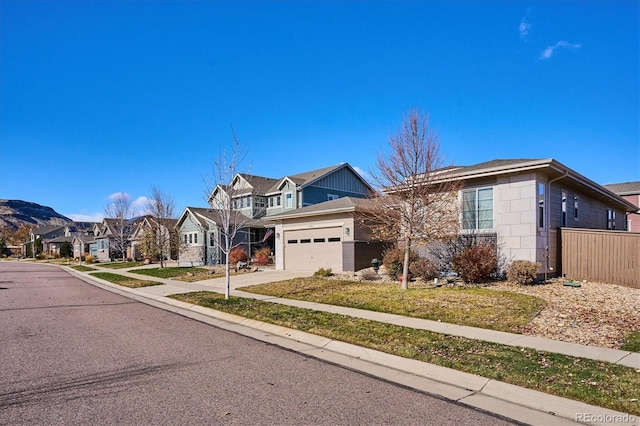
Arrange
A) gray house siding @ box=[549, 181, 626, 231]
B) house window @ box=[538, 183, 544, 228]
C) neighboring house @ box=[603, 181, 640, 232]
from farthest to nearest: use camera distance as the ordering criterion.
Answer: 1. neighboring house @ box=[603, 181, 640, 232]
2. gray house siding @ box=[549, 181, 626, 231]
3. house window @ box=[538, 183, 544, 228]

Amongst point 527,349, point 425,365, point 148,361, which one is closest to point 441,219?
point 527,349

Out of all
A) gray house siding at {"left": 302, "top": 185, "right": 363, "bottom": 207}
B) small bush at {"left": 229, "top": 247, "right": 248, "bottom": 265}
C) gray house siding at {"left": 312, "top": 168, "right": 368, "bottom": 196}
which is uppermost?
gray house siding at {"left": 312, "top": 168, "right": 368, "bottom": 196}

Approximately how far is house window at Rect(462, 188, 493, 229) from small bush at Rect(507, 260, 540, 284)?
2.28m

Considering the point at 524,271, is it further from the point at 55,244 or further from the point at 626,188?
the point at 55,244

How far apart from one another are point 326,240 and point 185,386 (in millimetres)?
18611

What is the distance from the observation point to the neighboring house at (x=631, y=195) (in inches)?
1534

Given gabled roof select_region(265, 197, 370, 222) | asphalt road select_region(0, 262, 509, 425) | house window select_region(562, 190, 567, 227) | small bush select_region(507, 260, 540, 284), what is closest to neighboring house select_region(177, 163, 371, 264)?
gabled roof select_region(265, 197, 370, 222)

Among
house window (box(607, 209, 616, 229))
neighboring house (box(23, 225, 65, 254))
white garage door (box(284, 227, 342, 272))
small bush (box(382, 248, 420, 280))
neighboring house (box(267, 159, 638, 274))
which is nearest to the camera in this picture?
neighboring house (box(267, 159, 638, 274))

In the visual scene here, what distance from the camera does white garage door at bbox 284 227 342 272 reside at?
918 inches

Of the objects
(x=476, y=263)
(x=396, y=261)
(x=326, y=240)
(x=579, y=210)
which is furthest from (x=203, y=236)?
(x=579, y=210)

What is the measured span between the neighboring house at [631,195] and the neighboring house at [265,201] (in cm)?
2473

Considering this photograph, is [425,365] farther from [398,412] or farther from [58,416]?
[58,416]

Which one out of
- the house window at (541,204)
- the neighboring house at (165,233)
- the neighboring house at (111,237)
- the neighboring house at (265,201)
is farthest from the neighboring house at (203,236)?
the house window at (541,204)

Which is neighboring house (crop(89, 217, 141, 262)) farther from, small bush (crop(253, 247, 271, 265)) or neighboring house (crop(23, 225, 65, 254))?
small bush (crop(253, 247, 271, 265))
